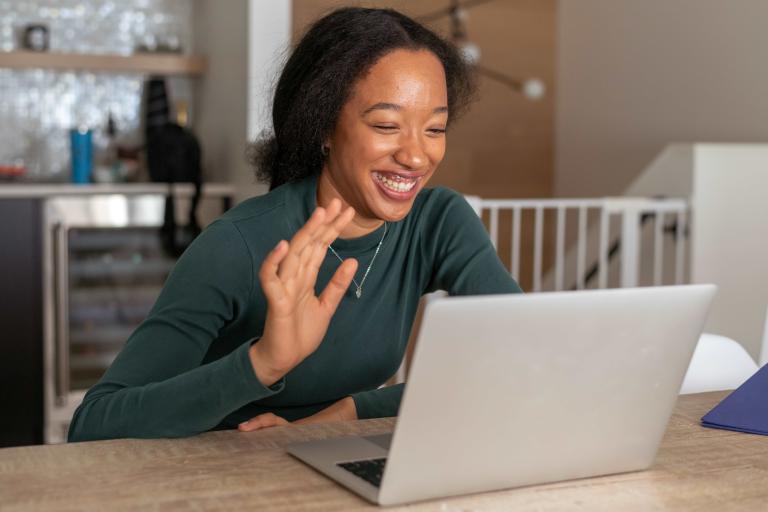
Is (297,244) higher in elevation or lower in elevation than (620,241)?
higher

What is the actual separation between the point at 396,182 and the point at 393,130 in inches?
3.2

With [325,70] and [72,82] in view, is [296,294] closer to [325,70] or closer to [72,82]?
[325,70]

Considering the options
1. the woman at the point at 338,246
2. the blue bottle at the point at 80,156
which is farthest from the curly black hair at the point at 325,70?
the blue bottle at the point at 80,156

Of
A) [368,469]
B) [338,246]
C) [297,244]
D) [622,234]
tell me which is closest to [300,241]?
[297,244]

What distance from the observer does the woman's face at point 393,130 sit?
1572 mm

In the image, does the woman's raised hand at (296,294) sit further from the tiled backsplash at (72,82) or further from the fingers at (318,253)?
the tiled backsplash at (72,82)

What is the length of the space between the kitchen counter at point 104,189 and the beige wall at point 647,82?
1979 mm

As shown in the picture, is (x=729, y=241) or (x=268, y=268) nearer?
(x=268, y=268)

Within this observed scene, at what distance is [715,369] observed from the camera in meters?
1.82

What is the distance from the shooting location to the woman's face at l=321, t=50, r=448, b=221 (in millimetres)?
1572

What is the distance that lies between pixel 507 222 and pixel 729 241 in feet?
7.01

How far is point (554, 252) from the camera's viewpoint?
6055 mm

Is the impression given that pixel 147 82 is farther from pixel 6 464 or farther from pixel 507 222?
pixel 6 464

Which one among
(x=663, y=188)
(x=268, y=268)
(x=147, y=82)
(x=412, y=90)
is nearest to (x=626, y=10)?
(x=663, y=188)
